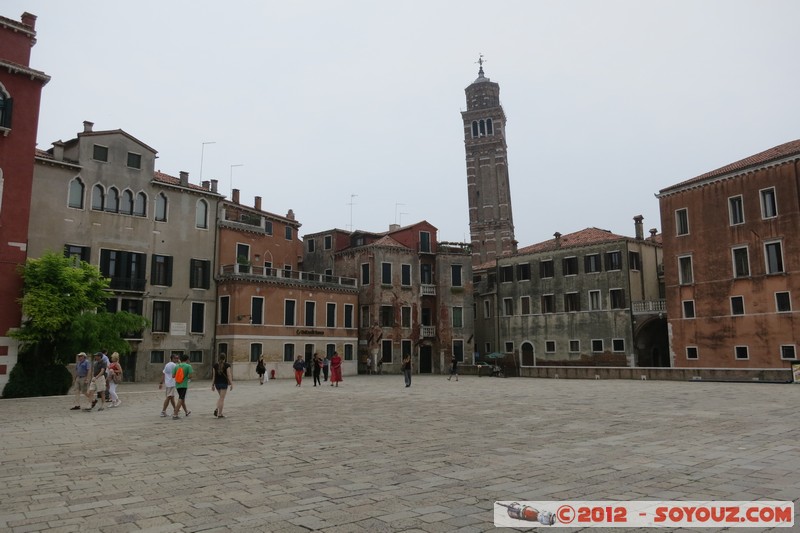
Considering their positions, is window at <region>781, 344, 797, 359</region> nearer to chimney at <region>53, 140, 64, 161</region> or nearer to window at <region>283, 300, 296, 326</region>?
window at <region>283, 300, 296, 326</region>

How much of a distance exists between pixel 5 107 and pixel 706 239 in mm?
37995

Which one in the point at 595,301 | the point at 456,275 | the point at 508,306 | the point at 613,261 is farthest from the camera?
the point at 508,306

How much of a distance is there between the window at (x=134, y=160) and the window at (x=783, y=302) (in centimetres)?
3826

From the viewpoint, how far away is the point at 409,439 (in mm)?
10719

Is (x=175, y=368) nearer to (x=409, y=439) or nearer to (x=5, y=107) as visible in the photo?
(x=409, y=439)

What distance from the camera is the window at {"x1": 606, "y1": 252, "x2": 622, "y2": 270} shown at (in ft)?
134

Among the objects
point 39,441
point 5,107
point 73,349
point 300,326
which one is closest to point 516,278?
point 300,326

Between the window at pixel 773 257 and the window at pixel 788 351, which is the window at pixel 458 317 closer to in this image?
the window at pixel 773 257

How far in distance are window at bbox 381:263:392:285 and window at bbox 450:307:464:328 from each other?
628 centimetres

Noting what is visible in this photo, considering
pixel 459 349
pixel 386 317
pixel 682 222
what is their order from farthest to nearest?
pixel 459 349 < pixel 386 317 < pixel 682 222

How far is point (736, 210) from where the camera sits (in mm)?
34031

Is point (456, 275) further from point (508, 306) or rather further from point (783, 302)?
point (783, 302)

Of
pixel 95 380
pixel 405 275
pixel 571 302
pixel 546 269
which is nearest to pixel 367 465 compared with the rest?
pixel 95 380

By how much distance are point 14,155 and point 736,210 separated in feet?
125
